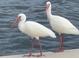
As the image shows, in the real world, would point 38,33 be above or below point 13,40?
above

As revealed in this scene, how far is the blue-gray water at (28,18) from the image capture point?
47.9 feet

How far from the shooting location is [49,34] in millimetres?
10750

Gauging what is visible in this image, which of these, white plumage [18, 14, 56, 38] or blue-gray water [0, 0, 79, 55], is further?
blue-gray water [0, 0, 79, 55]

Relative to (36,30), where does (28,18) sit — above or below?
below

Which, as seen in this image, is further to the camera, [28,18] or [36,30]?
[28,18]

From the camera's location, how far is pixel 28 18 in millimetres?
18203

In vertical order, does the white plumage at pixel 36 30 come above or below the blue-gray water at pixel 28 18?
above

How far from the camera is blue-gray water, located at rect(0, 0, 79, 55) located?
14.6 meters

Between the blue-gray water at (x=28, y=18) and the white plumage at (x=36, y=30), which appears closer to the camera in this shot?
the white plumage at (x=36, y=30)

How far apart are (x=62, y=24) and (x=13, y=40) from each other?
172 inches

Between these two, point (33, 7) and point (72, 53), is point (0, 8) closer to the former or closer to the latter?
point (33, 7)

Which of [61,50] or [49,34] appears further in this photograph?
[61,50]

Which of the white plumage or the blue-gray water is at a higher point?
the white plumage

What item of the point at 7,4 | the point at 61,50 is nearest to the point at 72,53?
the point at 61,50
